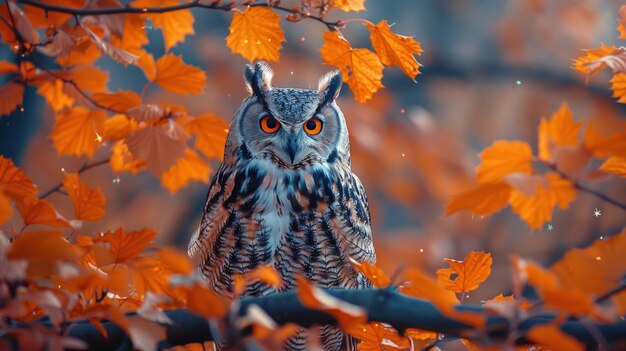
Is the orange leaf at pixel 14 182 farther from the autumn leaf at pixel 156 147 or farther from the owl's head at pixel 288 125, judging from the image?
the owl's head at pixel 288 125

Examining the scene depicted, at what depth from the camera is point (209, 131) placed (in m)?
1.04

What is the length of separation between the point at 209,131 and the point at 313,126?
0.64ft

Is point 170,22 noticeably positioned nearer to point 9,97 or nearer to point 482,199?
point 9,97

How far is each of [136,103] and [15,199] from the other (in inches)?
11.3

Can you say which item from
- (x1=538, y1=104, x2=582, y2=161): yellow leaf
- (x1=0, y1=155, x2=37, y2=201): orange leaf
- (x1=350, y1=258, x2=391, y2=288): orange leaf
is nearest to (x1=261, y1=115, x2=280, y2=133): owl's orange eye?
(x1=0, y1=155, x2=37, y2=201): orange leaf

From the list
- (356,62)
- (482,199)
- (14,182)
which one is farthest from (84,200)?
(482,199)

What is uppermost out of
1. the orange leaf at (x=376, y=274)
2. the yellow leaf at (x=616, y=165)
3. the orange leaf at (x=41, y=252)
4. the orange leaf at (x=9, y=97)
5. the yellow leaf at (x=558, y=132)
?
the yellow leaf at (x=558, y=132)

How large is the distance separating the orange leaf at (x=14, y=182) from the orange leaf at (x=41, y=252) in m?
0.23

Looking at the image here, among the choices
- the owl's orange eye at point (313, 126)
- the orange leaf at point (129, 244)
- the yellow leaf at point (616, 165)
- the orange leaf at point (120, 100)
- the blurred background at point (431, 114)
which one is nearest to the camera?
the yellow leaf at point (616, 165)

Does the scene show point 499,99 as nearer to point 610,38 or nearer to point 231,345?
point 610,38

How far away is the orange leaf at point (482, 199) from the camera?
1.57 feet

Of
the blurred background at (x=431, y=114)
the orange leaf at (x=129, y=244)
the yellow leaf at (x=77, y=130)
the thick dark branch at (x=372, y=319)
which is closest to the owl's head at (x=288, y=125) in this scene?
the yellow leaf at (x=77, y=130)

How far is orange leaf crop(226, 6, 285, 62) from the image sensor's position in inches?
35.0

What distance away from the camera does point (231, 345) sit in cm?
42
